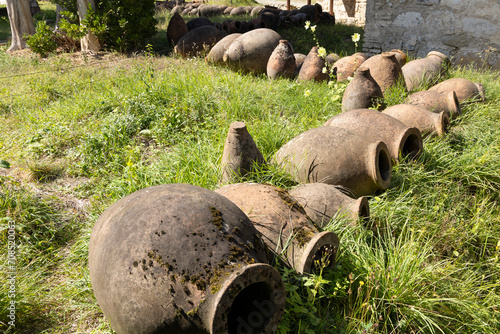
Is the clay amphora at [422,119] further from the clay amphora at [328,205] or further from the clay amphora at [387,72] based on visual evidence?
the clay amphora at [328,205]

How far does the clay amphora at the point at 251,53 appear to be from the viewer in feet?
23.8

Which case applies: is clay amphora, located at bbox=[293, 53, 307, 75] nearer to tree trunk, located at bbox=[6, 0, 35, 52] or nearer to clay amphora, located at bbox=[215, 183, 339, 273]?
clay amphora, located at bbox=[215, 183, 339, 273]

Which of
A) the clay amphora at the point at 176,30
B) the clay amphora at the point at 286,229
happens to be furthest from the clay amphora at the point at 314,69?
the clay amphora at the point at 176,30

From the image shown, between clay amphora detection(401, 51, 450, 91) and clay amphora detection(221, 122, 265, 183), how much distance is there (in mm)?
3653

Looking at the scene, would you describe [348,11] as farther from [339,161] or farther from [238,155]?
[238,155]

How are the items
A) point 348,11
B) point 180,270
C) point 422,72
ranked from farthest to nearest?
point 348,11 → point 422,72 → point 180,270

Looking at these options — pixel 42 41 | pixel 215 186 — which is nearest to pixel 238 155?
pixel 215 186

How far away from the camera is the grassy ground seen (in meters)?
2.43

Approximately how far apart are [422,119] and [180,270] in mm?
3626

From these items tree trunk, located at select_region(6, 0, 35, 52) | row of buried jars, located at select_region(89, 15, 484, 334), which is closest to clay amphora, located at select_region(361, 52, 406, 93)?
row of buried jars, located at select_region(89, 15, 484, 334)

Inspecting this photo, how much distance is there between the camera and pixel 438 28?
25.3ft

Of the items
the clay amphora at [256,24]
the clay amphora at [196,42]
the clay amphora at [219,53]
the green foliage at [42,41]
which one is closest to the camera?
the clay amphora at [219,53]

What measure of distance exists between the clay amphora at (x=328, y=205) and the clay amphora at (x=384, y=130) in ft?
2.65

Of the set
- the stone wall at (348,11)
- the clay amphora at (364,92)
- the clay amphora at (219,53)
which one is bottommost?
the clay amphora at (364,92)
